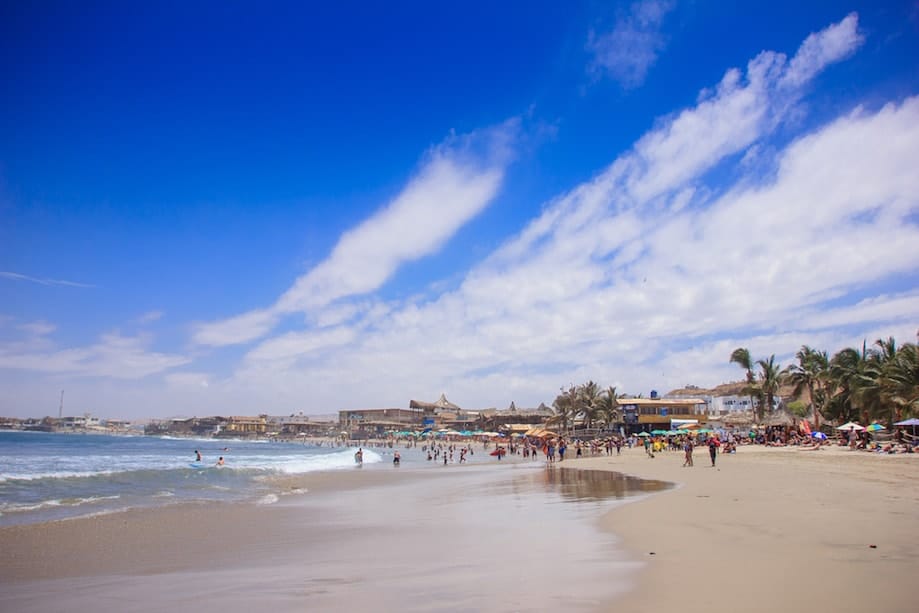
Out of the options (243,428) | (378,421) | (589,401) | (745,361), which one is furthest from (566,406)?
(243,428)

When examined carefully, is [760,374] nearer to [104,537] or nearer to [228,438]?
[104,537]

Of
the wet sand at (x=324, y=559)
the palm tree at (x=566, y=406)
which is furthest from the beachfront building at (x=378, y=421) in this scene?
the wet sand at (x=324, y=559)

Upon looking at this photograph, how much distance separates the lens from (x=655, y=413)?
70.4 m

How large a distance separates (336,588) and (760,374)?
2432 inches

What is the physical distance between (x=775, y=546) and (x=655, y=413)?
65.8 metres

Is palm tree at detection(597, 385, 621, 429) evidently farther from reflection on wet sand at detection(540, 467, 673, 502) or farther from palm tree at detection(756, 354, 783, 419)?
reflection on wet sand at detection(540, 467, 673, 502)

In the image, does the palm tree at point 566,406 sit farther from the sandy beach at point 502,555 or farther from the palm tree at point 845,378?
the sandy beach at point 502,555

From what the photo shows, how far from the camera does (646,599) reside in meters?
5.97

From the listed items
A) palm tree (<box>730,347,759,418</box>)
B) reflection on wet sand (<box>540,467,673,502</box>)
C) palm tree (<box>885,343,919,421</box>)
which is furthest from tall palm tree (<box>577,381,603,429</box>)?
reflection on wet sand (<box>540,467,673,502</box>)

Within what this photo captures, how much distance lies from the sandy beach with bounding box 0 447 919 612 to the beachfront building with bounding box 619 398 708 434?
176 ft

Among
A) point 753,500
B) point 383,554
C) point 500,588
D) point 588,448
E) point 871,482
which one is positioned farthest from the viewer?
point 588,448

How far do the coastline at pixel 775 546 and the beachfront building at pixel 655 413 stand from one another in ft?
175

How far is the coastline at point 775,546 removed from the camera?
5.83 m

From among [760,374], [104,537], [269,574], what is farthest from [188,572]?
[760,374]
